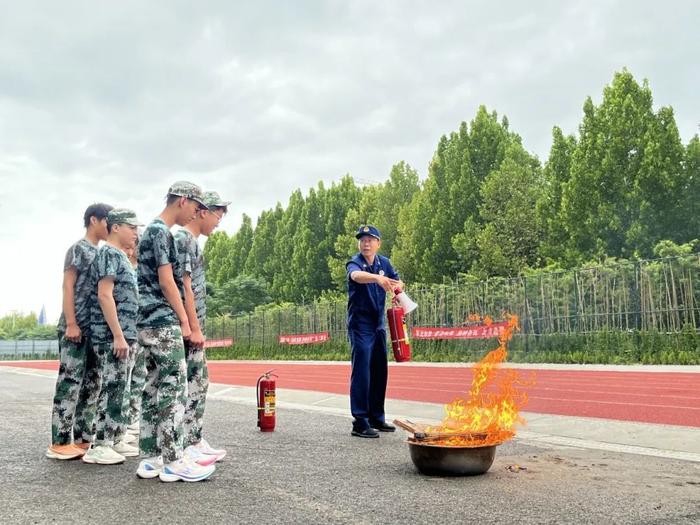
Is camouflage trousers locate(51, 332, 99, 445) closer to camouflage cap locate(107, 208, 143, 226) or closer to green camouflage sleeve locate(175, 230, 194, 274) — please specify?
camouflage cap locate(107, 208, 143, 226)

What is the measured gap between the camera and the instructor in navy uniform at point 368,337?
650 cm

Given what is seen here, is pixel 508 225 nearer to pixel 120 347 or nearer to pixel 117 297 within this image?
pixel 117 297

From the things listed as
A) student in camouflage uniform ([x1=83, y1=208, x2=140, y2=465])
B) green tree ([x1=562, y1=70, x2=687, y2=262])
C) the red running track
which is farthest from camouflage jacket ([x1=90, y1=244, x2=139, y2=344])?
green tree ([x1=562, y1=70, x2=687, y2=262])

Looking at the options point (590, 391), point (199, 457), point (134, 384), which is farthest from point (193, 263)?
point (590, 391)

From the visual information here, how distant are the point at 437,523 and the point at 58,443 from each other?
3380 millimetres

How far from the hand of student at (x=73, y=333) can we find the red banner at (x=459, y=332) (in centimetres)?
1731

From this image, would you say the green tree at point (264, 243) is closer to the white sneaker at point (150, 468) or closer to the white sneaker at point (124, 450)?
the white sneaker at point (124, 450)

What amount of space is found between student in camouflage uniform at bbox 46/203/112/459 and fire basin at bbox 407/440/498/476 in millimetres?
2720

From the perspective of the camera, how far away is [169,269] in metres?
4.38

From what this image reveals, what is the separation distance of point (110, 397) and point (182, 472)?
4.04ft

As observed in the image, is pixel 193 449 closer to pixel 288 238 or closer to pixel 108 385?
pixel 108 385

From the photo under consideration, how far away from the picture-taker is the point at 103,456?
502 centimetres

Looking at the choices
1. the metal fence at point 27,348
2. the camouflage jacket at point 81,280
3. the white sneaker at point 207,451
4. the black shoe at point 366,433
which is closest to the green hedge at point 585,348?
the black shoe at point 366,433

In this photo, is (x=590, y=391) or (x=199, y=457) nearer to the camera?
(x=199, y=457)
